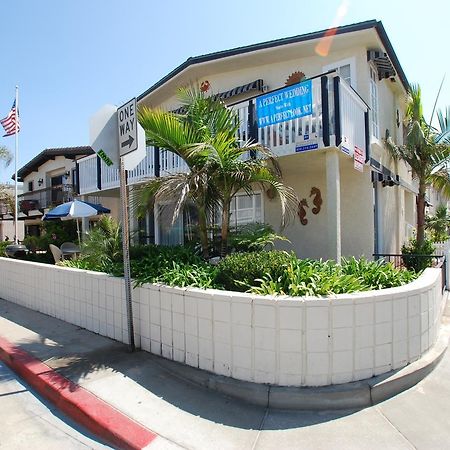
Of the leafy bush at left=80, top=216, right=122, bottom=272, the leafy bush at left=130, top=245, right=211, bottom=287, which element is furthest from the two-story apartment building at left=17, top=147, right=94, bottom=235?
the leafy bush at left=130, top=245, right=211, bottom=287

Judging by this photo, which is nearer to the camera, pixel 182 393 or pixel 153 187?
pixel 182 393

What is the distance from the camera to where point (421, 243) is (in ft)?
31.2

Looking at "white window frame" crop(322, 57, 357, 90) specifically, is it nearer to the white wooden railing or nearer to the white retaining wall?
the white wooden railing

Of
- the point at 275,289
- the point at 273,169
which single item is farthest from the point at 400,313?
the point at 273,169

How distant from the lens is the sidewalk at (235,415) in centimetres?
274

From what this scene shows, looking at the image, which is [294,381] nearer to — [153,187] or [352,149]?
[153,187]

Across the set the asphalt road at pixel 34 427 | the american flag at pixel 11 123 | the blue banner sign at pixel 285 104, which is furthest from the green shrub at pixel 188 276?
the american flag at pixel 11 123

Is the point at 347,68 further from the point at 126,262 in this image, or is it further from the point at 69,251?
the point at 69,251

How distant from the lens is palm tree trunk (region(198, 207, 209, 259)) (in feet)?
17.7

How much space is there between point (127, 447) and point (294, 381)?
5.03ft

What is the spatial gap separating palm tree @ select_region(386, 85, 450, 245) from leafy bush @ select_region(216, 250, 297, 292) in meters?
7.11

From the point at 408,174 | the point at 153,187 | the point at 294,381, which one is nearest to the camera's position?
the point at 294,381

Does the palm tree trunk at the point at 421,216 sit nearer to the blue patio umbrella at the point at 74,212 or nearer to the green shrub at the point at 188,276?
the green shrub at the point at 188,276

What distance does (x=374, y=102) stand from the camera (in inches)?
353
